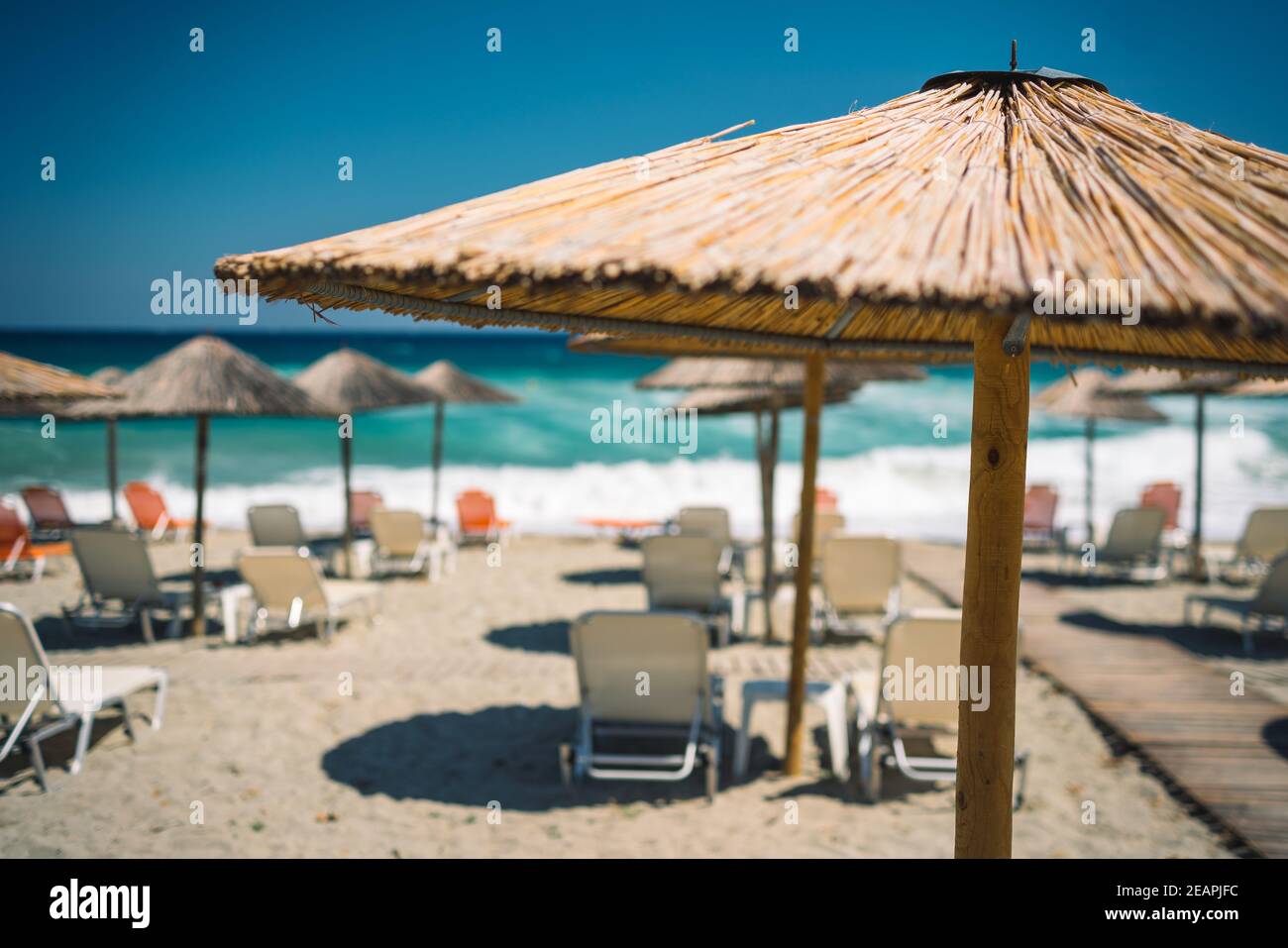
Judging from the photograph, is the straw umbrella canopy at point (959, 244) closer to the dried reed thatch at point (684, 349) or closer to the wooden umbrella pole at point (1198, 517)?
the dried reed thatch at point (684, 349)

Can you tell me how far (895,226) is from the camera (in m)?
1.63

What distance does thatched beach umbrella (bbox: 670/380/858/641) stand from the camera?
7.04 metres

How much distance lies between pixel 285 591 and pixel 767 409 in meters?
4.69

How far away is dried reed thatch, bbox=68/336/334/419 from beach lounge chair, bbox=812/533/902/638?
212 inches

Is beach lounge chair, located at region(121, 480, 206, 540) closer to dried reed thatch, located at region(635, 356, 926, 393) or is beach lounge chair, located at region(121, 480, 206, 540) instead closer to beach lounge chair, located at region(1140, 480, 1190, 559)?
dried reed thatch, located at region(635, 356, 926, 393)

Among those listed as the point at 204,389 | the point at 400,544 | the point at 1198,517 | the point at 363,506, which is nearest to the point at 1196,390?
the point at 1198,517

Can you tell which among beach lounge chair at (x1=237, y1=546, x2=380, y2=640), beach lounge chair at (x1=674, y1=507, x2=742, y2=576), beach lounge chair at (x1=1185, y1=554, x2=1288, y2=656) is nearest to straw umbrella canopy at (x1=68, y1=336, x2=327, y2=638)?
beach lounge chair at (x1=237, y1=546, x2=380, y2=640)

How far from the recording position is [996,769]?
1.96m

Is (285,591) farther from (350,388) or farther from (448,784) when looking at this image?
(350,388)
